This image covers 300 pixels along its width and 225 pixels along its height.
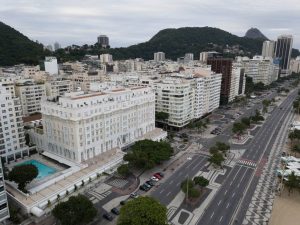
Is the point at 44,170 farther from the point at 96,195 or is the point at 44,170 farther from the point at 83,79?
the point at 83,79

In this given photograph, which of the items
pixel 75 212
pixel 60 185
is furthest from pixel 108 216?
pixel 60 185

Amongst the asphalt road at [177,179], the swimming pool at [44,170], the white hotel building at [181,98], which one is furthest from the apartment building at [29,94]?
the asphalt road at [177,179]

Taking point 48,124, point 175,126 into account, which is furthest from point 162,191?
point 175,126

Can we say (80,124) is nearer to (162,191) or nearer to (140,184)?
(140,184)

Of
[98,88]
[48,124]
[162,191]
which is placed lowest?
[162,191]

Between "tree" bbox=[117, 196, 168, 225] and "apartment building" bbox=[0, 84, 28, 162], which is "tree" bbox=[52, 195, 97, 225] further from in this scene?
"apartment building" bbox=[0, 84, 28, 162]

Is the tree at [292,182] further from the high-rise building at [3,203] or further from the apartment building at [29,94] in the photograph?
the apartment building at [29,94]

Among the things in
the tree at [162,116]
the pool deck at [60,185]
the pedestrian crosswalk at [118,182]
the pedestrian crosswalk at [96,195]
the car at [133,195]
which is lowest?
the pedestrian crosswalk at [96,195]
